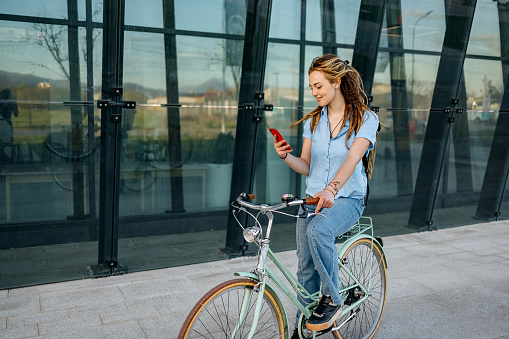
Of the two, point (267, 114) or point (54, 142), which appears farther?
point (267, 114)

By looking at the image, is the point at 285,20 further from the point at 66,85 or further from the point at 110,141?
the point at 66,85

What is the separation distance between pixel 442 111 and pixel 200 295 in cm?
485

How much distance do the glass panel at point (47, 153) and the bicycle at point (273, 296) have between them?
2685 mm

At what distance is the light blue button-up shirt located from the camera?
3.61m

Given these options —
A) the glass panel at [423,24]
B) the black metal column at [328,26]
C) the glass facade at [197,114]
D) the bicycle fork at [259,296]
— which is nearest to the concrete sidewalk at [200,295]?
the glass facade at [197,114]

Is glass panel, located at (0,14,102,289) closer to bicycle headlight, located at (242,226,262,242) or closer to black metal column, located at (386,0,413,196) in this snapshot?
bicycle headlight, located at (242,226,262,242)

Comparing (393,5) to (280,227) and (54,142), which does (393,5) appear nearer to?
(280,227)

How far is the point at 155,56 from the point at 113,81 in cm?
63

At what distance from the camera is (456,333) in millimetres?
4500

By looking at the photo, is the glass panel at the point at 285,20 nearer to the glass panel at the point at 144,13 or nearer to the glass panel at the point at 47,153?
the glass panel at the point at 144,13

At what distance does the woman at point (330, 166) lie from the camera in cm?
347

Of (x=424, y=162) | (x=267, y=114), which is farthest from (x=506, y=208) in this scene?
(x=267, y=114)

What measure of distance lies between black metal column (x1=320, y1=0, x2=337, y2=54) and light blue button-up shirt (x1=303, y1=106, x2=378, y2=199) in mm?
3908

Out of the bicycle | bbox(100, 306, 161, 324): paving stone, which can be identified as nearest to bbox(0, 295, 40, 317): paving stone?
bbox(100, 306, 161, 324): paving stone
